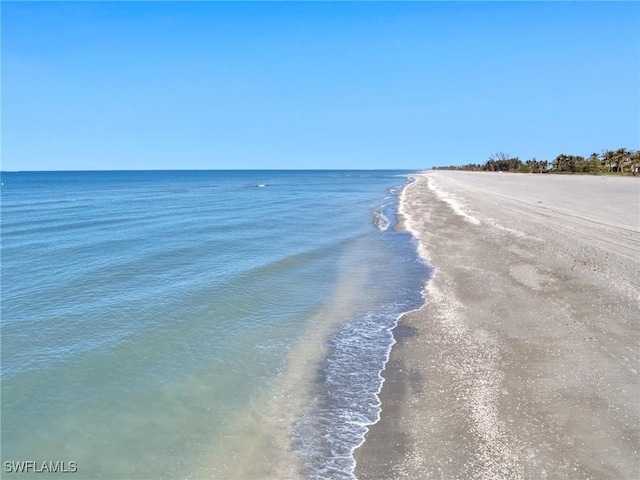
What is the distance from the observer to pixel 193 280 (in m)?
13.1

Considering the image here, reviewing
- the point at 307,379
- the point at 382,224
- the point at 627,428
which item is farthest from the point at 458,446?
the point at 382,224

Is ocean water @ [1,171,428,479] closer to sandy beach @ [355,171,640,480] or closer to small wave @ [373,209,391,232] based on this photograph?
sandy beach @ [355,171,640,480]

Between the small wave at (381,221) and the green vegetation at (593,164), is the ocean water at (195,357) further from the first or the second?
the green vegetation at (593,164)

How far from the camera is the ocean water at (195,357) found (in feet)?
17.6

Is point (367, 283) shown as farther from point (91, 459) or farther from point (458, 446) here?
point (91, 459)

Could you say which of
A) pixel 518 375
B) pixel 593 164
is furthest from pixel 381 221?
pixel 593 164

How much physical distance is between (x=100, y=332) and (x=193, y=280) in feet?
13.8

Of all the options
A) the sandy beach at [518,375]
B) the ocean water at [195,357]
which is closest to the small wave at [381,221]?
the ocean water at [195,357]

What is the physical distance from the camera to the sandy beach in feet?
16.0

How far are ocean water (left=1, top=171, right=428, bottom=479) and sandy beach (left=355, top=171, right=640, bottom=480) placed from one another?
66cm

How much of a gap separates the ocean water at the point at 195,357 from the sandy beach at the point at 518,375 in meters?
0.66

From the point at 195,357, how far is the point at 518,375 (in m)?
6.09

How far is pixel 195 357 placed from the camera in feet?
26.0

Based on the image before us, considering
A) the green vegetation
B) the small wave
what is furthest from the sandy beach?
the green vegetation
